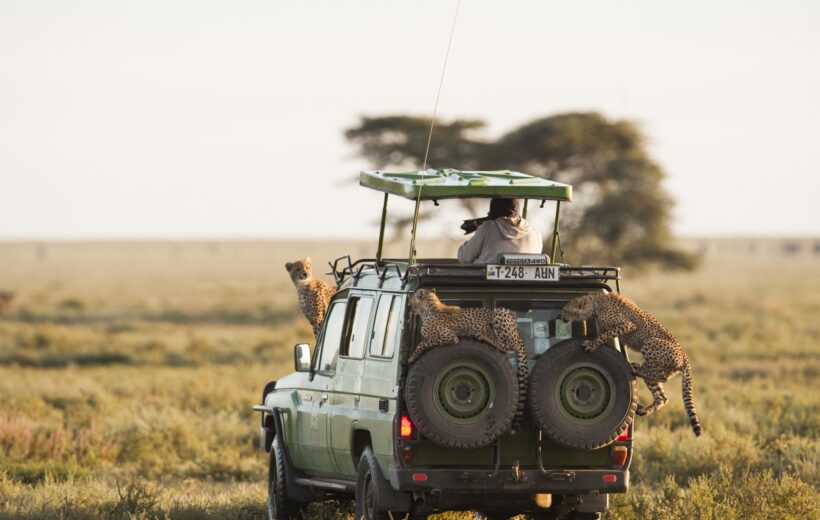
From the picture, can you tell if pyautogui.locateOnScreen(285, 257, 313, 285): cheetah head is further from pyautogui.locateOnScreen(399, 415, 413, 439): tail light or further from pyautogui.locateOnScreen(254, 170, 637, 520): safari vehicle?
pyautogui.locateOnScreen(399, 415, 413, 439): tail light

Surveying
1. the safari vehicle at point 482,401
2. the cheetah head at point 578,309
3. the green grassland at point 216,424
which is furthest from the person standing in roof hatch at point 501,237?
the green grassland at point 216,424

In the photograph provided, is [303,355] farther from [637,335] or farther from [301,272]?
[637,335]

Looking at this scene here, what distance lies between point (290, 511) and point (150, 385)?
1358 centimetres

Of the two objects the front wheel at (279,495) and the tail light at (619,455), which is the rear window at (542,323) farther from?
the front wheel at (279,495)

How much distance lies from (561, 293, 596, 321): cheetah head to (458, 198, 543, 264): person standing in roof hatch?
1218mm

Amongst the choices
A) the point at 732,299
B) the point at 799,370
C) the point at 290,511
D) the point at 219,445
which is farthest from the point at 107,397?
the point at 732,299

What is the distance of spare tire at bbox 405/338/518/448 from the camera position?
888cm

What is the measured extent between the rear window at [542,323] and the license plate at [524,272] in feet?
0.52

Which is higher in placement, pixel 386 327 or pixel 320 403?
pixel 386 327

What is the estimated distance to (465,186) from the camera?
404 inches

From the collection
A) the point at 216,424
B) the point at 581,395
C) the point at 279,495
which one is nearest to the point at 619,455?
the point at 581,395

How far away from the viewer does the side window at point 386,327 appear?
9477 millimetres

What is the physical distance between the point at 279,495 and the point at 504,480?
9.41ft

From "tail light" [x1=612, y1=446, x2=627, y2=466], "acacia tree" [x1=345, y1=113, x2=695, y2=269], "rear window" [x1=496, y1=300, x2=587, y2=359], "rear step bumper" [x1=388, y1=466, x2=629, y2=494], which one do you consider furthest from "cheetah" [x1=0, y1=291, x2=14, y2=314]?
"tail light" [x1=612, y1=446, x2=627, y2=466]
